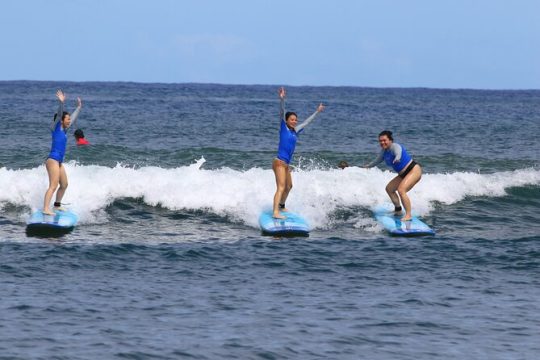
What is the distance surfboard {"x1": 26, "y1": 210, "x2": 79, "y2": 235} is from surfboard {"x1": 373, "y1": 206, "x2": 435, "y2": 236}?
544 centimetres

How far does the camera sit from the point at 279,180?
14898 mm

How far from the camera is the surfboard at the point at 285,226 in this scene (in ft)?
47.4

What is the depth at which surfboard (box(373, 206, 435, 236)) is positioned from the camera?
14578 millimetres

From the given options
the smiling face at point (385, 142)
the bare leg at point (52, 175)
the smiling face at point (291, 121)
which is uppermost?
the smiling face at point (291, 121)

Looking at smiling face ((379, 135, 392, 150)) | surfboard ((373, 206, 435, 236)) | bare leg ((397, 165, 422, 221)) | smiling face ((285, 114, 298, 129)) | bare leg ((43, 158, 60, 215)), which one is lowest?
surfboard ((373, 206, 435, 236))

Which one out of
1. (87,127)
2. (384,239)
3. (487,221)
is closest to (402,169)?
(384,239)

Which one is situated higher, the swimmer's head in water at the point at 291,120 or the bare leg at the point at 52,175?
the swimmer's head in water at the point at 291,120

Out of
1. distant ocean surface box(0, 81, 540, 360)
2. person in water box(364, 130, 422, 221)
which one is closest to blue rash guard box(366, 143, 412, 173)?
person in water box(364, 130, 422, 221)

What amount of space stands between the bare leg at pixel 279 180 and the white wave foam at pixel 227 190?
3.80ft

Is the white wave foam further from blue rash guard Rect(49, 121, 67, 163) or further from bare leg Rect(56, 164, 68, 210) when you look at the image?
blue rash guard Rect(49, 121, 67, 163)

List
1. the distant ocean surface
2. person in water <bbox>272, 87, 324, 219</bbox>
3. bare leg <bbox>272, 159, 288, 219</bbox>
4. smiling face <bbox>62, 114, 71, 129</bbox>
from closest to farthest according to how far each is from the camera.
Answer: the distant ocean surface → smiling face <bbox>62, 114, 71, 129</bbox> → person in water <bbox>272, 87, 324, 219</bbox> → bare leg <bbox>272, 159, 288, 219</bbox>

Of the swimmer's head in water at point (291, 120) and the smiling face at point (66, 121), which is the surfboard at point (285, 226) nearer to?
the swimmer's head in water at point (291, 120)

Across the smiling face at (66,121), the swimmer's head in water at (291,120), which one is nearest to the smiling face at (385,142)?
the swimmer's head in water at (291,120)

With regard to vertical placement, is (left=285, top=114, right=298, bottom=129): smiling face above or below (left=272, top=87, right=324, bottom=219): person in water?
above
